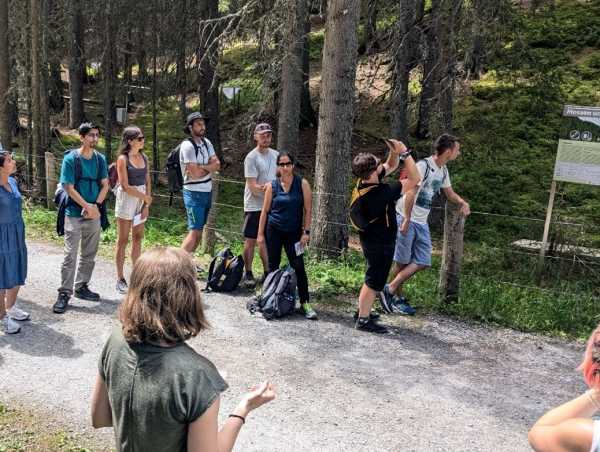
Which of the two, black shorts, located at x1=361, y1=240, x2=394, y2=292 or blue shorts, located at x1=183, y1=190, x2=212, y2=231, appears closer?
black shorts, located at x1=361, y1=240, x2=394, y2=292

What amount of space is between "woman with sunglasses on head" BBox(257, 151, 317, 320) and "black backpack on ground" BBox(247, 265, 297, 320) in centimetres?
13

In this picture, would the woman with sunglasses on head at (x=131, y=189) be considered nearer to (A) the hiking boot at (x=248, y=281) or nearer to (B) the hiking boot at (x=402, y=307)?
(A) the hiking boot at (x=248, y=281)

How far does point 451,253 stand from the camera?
684 centimetres

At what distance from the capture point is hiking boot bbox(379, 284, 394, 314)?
6.70 metres

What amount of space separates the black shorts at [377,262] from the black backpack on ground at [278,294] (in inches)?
35.4

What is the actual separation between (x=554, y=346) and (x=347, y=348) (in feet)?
6.68

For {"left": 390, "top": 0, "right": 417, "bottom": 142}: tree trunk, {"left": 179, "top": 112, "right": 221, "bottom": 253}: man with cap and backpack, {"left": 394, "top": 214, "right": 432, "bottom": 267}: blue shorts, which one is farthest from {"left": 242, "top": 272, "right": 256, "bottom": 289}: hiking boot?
{"left": 390, "top": 0, "right": 417, "bottom": 142}: tree trunk

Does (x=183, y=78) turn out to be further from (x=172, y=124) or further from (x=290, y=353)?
(x=290, y=353)

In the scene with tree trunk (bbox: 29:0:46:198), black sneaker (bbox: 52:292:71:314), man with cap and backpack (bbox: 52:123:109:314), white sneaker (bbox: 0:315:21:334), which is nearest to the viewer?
white sneaker (bbox: 0:315:21:334)

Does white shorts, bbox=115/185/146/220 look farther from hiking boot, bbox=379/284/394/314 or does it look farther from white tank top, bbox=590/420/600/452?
white tank top, bbox=590/420/600/452

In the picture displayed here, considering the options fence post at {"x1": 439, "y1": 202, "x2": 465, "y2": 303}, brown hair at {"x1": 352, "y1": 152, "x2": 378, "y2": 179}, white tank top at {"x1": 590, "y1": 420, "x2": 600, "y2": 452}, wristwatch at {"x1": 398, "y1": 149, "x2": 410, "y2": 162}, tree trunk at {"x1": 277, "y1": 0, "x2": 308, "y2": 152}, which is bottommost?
fence post at {"x1": 439, "y1": 202, "x2": 465, "y2": 303}

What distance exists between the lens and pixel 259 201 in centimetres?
727

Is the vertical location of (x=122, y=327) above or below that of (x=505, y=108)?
below

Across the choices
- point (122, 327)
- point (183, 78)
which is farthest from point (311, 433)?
point (183, 78)
